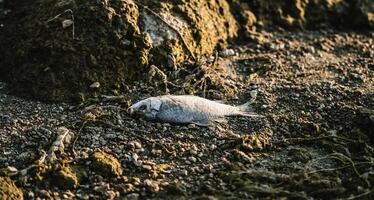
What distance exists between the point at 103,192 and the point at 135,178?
0.28m

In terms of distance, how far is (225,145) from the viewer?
506 cm

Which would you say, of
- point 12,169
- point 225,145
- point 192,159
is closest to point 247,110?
point 225,145

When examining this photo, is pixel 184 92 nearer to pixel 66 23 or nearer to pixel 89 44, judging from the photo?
pixel 89 44

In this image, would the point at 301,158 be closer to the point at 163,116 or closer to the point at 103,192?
the point at 163,116

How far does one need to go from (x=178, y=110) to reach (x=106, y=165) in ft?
3.05

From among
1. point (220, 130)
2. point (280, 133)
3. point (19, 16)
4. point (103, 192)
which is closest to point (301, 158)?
point (280, 133)

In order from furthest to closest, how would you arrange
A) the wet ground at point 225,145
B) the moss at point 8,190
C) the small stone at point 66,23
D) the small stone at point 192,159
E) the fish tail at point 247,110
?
the small stone at point 66,23, the fish tail at point 247,110, the small stone at point 192,159, the wet ground at point 225,145, the moss at point 8,190

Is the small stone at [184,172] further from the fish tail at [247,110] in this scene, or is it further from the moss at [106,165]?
the fish tail at [247,110]

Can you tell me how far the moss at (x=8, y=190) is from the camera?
424 cm

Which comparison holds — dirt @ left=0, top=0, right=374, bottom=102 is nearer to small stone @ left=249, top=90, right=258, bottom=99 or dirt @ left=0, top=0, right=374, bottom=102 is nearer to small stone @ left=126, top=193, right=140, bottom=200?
small stone @ left=249, top=90, right=258, bottom=99

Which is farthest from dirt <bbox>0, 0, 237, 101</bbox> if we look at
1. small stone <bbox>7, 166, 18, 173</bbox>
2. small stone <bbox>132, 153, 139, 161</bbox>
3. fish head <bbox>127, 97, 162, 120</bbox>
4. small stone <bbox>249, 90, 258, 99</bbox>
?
small stone <bbox>7, 166, 18, 173</bbox>

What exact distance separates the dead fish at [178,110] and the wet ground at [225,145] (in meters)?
0.07

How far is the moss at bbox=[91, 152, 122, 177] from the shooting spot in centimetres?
462

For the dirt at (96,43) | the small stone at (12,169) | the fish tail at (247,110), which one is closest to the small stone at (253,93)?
the fish tail at (247,110)
